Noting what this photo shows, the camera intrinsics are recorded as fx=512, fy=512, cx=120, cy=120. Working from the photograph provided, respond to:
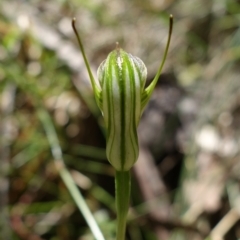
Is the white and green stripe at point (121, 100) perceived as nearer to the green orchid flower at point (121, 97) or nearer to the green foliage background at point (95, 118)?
the green orchid flower at point (121, 97)

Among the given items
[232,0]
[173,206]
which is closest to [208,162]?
[173,206]

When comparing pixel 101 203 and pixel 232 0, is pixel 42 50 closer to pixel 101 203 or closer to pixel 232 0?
pixel 101 203

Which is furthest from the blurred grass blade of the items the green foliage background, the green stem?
the green stem

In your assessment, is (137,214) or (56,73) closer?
(137,214)

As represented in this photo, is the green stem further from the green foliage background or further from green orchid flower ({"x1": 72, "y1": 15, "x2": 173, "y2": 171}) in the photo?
the green foliage background

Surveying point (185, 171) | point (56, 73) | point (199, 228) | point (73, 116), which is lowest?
point (199, 228)

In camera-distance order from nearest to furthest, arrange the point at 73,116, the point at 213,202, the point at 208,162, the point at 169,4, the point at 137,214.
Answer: the point at 137,214
the point at 213,202
the point at 208,162
the point at 73,116
the point at 169,4

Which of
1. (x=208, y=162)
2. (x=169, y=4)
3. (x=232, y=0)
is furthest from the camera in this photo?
(x=169, y=4)
